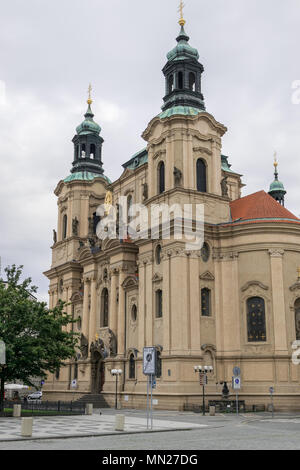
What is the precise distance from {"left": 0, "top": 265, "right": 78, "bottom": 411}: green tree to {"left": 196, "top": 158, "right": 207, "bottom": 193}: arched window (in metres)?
15.8

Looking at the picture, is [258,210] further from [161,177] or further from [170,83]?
[170,83]

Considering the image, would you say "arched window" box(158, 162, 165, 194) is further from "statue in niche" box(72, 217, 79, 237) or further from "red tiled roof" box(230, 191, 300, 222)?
"statue in niche" box(72, 217, 79, 237)

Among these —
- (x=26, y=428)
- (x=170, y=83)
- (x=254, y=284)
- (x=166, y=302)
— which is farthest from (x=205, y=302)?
(x=26, y=428)

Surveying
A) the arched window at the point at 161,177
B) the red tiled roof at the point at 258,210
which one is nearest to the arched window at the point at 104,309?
the arched window at the point at 161,177

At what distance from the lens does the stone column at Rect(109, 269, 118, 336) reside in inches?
1932

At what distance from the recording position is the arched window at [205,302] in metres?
42.5

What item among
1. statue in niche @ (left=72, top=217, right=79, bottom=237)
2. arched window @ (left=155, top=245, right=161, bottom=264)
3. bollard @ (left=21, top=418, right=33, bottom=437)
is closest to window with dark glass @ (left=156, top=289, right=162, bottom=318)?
arched window @ (left=155, top=245, right=161, bottom=264)

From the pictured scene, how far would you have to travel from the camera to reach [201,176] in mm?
46125

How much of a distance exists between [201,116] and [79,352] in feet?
84.1

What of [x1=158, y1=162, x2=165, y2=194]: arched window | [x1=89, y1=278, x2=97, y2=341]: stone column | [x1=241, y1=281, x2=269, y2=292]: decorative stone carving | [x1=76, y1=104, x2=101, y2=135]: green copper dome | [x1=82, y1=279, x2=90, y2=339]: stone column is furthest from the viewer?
[x1=76, y1=104, x2=101, y2=135]: green copper dome

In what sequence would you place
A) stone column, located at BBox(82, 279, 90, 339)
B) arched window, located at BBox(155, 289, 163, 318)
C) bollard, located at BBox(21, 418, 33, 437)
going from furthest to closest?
stone column, located at BBox(82, 279, 90, 339) < arched window, located at BBox(155, 289, 163, 318) < bollard, located at BBox(21, 418, 33, 437)

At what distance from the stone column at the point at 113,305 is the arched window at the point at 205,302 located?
32.4 feet

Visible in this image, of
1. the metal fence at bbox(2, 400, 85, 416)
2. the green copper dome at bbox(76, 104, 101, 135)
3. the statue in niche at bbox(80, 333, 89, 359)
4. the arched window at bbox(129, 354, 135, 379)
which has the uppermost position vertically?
the green copper dome at bbox(76, 104, 101, 135)

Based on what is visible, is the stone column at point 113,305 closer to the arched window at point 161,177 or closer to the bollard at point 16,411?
the arched window at point 161,177
